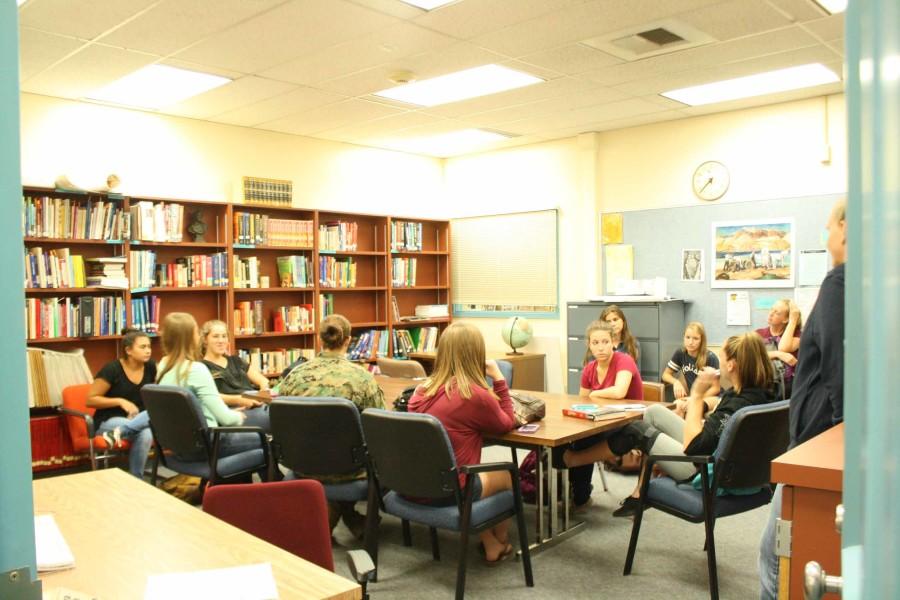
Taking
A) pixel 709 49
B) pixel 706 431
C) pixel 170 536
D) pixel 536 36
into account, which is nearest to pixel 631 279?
pixel 709 49

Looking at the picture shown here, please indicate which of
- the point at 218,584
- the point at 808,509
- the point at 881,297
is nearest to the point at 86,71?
the point at 218,584

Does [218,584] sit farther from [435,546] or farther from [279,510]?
[435,546]

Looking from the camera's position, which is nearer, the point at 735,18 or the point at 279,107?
the point at 735,18

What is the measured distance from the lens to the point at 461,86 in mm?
5586

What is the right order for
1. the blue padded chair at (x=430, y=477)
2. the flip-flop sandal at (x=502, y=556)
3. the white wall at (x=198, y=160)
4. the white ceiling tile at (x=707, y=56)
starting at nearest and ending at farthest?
the blue padded chair at (x=430, y=477), the flip-flop sandal at (x=502, y=556), the white ceiling tile at (x=707, y=56), the white wall at (x=198, y=160)

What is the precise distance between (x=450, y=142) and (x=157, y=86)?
10.2ft

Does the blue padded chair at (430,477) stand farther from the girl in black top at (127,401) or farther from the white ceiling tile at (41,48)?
the white ceiling tile at (41,48)

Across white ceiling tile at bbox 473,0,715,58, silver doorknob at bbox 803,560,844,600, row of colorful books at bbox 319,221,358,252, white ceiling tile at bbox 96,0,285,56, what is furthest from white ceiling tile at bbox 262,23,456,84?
silver doorknob at bbox 803,560,844,600

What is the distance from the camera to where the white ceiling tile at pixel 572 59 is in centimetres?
469

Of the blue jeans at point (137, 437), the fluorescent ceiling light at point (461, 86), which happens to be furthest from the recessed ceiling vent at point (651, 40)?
the blue jeans at point (137, 437)

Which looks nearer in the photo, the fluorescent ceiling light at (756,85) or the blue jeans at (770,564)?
the blue jeans at (770,564)

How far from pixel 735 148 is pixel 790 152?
0.46 m

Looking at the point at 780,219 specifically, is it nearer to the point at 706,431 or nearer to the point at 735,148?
the point at 735,148

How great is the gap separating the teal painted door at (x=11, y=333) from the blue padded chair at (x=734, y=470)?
9.06 feet
